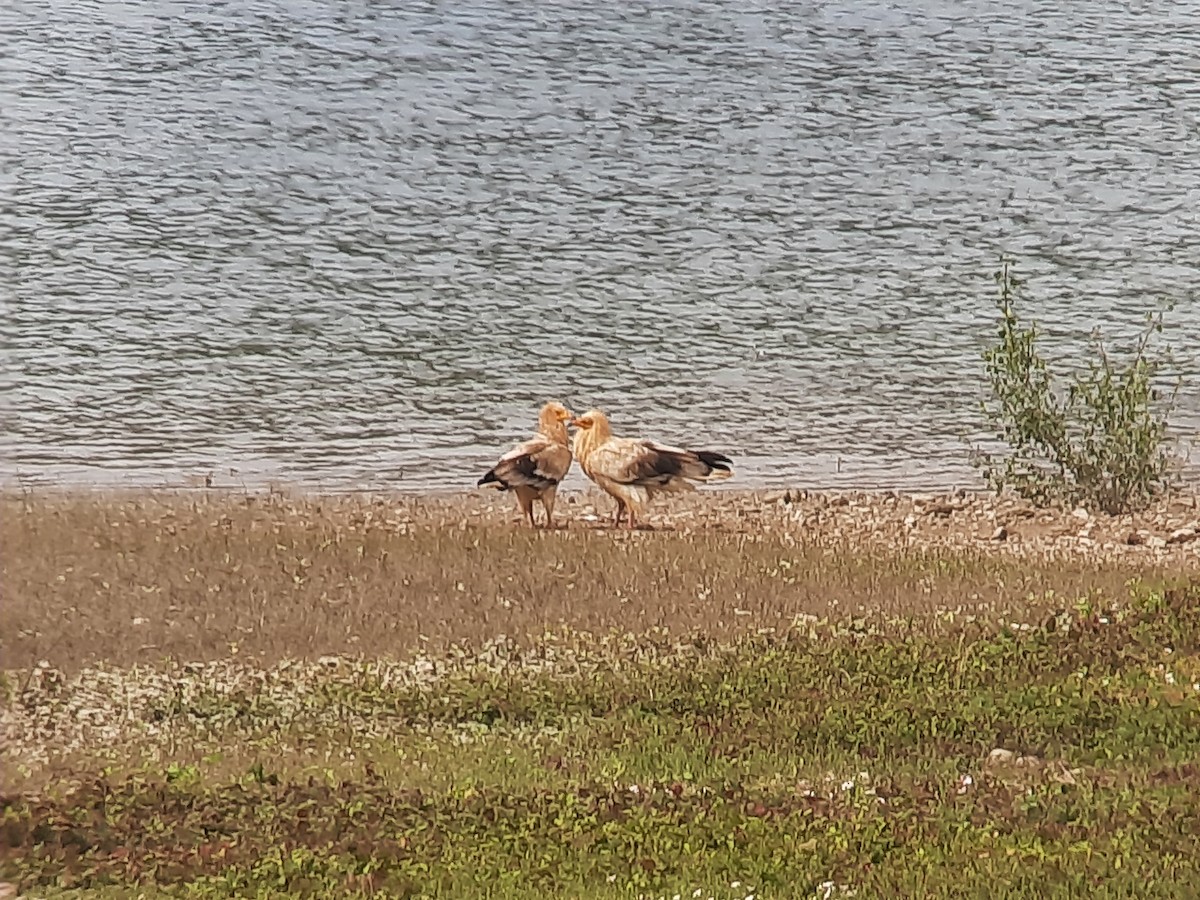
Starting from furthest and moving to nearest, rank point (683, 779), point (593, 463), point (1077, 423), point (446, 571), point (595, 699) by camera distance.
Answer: point (1077, 423)
point (593, 463)
point (446, 571)
point (595, 699)
point (683, 779)

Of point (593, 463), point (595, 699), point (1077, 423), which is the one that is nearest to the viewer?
point (595, 699)

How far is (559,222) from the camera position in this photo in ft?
14.8

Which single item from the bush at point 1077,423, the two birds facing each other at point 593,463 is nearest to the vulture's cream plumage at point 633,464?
the two birds facing each other at point 593,463

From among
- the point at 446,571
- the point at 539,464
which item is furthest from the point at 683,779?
the point at 539,464

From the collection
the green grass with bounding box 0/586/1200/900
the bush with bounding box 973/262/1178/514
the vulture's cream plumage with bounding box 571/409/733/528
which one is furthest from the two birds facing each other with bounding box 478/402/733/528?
the bush with bounding box 973/262/1178/514

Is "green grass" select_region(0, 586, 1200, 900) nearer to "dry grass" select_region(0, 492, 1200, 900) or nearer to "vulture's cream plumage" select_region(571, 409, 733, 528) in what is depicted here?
"dry grass" select_region(0, 492, 1200, 900)

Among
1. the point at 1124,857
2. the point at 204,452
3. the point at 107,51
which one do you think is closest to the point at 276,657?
the point at 204,452

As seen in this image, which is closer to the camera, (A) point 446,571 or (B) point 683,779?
(B) point 683,779

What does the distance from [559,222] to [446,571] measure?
35.8 inches

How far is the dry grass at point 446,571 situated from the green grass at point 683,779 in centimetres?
13

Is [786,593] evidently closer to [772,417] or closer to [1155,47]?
[772,417]

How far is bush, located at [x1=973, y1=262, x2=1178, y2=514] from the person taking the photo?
4.66m

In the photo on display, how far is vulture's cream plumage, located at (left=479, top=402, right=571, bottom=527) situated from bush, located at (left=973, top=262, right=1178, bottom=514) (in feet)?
3.56

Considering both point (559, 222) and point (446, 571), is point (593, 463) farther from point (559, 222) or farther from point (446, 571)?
point (559, 222)
